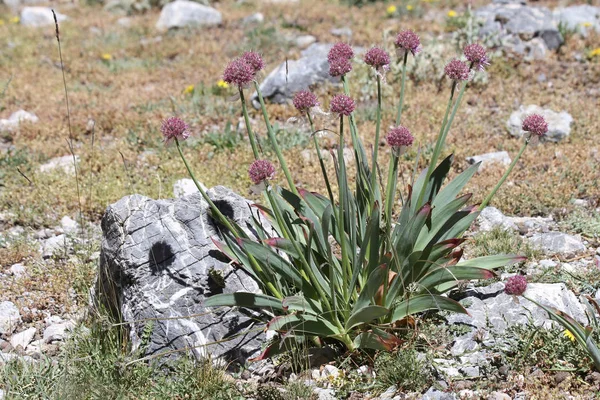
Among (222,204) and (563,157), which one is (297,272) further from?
(563,157)

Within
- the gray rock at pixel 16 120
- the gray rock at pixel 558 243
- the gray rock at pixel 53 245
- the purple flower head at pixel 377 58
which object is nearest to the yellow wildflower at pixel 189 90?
the gray rock at pixel 16 120

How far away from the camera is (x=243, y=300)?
3996mm

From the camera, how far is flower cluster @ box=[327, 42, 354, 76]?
382 cm

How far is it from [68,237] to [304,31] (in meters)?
7.23

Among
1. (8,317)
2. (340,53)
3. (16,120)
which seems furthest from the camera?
(16,120)

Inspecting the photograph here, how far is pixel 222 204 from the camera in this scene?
15.8 ft

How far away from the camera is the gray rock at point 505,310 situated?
162 inches

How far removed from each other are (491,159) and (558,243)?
5.92 feet

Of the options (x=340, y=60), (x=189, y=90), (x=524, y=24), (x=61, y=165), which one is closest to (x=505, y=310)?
(x=340, y=60)

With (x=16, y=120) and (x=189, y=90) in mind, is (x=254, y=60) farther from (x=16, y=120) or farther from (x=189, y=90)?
(x=16, y=120)

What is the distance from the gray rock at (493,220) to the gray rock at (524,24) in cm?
461

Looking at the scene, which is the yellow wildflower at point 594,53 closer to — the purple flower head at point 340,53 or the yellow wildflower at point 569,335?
the yellow wildflower at point 569,335

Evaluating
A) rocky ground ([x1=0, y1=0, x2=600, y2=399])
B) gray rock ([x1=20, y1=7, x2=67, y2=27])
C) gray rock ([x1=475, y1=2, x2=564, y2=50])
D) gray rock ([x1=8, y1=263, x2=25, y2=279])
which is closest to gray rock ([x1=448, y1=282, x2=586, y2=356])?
rocky ground ([x1=0, y1=0, x2=600, y2=399])

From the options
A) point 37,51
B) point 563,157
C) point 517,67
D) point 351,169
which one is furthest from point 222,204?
point 37,51
